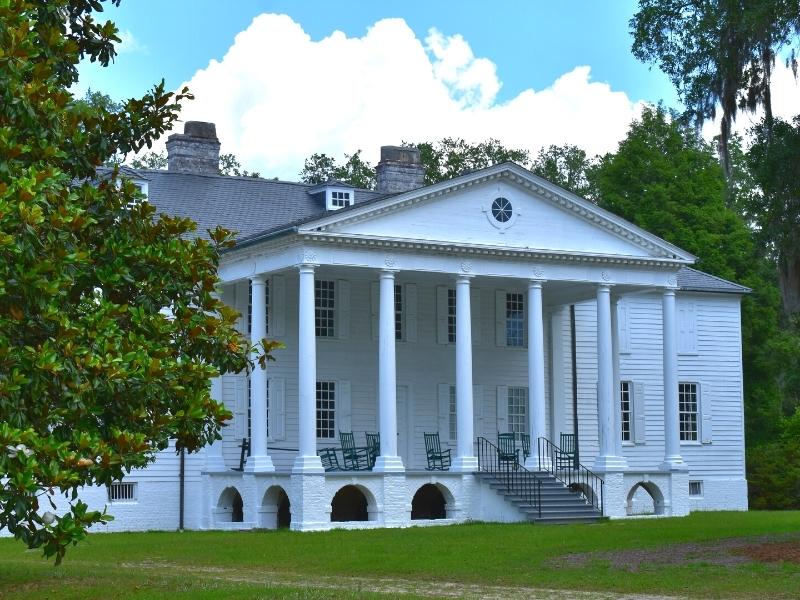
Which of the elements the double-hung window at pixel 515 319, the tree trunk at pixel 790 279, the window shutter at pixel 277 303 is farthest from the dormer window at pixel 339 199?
the tree trunk at pixel 790 279

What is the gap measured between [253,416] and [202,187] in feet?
28.8

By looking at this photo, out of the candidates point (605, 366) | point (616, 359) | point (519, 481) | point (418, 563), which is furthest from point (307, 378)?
point (616, 359)

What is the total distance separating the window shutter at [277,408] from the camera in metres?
34.2

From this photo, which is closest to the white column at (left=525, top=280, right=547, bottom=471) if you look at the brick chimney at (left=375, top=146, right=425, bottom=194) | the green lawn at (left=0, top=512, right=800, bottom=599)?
the green lawn at (left=0, top=512, right=800, bottom=599)

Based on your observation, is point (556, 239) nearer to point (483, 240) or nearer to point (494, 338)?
point (483, 240)

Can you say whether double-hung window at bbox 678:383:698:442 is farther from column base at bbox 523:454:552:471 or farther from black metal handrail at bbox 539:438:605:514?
column base at bbox 523:454:552:471

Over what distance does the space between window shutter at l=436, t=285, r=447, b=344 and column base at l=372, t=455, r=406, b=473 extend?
243 inches

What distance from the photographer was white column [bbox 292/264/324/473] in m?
30.2

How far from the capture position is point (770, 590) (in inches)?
661

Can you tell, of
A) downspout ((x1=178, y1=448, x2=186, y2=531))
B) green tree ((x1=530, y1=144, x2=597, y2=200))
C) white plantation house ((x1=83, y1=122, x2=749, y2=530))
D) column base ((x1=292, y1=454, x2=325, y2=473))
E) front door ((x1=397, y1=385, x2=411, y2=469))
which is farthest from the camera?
green tree ((x1=530, y1=144, x2=597, y2=200))

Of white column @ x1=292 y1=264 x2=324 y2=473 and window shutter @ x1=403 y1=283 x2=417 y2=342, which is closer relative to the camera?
white column @ x1=292 y1=264 x2=324 y2=473

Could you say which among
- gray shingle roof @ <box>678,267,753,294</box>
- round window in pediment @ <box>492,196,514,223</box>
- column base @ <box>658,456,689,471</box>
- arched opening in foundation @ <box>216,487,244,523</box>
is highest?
round window in pediment @ <box>492,196,514,223</box>

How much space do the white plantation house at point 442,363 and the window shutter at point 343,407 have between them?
50mm

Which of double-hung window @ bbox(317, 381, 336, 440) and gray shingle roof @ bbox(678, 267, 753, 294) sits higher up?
gray shingle roof @ bbox(678, 267, 753, 294)
